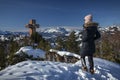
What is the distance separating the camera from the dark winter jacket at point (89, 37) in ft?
29.3

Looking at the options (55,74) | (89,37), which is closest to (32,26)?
(89,37)

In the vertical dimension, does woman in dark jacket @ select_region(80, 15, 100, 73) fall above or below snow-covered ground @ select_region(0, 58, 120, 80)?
above

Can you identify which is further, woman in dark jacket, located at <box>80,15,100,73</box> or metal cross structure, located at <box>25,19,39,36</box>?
metal cross structure, located at <box>25,19,39,36</box>

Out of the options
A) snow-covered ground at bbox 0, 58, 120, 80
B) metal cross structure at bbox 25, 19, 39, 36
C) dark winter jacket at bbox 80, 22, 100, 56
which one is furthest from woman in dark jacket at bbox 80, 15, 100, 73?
metal cross structure at bbox 25, 19, 39, 36

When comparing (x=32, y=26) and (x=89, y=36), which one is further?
(x=32, y=26)

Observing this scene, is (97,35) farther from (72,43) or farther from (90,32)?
(72,43)

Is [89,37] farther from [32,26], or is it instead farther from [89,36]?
[32,26]

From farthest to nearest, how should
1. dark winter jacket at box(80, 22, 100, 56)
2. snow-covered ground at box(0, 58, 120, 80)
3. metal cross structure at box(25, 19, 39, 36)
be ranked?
metal cross structure at box(25, 19, 39, 36)
dark winter jacket at box(80, 22, 100, 56)
snow-covered ground at box(0, 58, 120, 80)

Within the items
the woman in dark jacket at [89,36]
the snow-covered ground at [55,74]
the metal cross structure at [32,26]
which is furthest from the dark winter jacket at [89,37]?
the metal cross structure at [32,26]

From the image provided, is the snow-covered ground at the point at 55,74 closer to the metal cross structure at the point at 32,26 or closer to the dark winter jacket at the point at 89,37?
the dark winter jacket at the point at 89,37

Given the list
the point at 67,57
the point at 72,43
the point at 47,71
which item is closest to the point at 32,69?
the point at 47,71

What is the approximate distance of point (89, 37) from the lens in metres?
8.95

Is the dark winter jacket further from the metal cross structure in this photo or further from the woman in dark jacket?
the metal cross structure

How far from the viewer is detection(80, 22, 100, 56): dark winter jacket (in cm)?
893
